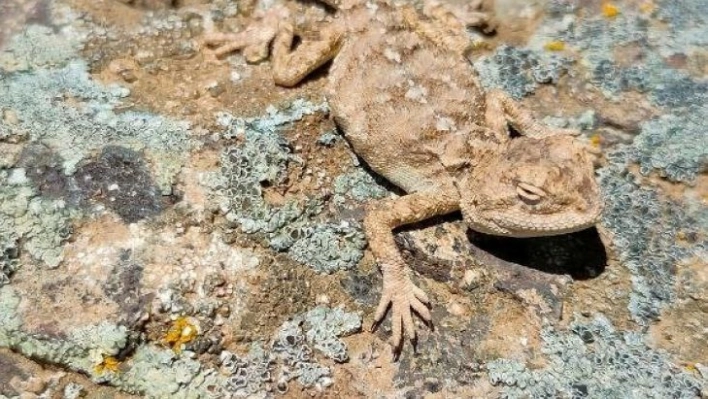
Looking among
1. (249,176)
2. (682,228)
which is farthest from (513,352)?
(249,176)

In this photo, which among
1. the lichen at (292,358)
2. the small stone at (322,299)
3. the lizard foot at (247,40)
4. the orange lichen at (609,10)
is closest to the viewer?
the lichen at (292,358)

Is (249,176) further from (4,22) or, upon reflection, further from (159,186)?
(4,22)

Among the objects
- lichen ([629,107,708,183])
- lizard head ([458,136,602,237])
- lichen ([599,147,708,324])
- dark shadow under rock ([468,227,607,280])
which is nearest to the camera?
lizard head ([458,136,602,237])

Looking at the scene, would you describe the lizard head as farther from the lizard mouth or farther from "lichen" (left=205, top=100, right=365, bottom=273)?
"lichen" (left=205, top=100, right=365, bottom=273)

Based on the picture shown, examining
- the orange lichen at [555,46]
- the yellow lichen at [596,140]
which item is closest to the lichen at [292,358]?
the yellow lichen at [596,140]

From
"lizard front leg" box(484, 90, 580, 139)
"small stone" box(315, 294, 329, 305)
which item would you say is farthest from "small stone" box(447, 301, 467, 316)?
"lizard front leg" box(484, 90, 580, 139)

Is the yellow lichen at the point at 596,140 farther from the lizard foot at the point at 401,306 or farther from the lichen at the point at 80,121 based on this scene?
the lichen at the point at 80,121
